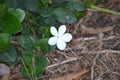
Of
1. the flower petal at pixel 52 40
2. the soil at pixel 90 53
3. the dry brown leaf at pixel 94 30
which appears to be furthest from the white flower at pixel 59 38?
the dry brown leaf at pixel 94 30

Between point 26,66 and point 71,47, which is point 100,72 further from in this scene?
point 26,66

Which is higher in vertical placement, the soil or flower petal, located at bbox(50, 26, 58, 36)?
flower petal, located at bbox(50, 26, 58, 36)

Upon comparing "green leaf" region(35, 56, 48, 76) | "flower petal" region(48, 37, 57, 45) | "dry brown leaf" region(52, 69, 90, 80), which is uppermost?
"flower petal" region(48, 37, 57, 45)

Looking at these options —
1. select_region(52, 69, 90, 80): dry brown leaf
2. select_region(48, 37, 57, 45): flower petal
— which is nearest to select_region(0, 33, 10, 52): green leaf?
select_region(48, 37, 57, 45): flower petal

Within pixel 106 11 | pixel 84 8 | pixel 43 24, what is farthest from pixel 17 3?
pixel 106 11

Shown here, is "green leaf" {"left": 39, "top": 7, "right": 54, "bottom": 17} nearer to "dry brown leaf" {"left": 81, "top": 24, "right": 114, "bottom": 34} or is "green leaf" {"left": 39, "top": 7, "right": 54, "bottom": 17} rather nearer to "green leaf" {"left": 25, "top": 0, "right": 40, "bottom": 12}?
"green leaf" {"left": 25, "top": 0, "right": 40, "bottom": 12}

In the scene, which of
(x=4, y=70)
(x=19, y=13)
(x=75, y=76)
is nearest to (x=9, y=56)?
(x=4, y=70)
